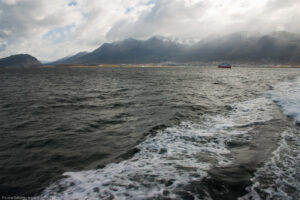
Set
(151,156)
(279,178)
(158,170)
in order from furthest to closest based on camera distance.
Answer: (151,156), (158,170), (279,178)

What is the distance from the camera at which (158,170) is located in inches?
249

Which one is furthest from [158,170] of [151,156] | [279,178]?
[279,178]

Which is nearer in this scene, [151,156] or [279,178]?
[279,178]

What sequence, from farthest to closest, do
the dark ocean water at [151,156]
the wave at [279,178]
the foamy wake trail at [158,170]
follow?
the dark ocean water at [151,156], the foamy wake trail at [158,170], the wave at [279,178]

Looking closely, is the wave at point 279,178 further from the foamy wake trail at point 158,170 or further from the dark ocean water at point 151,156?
the foamy wake trail at point 158,170

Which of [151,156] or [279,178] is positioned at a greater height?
[279,178]

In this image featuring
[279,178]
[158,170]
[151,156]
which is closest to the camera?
[279,178]

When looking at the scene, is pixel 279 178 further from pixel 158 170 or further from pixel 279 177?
pixel 158 170

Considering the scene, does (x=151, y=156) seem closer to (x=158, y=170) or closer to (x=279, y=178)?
(x=158, y=170)

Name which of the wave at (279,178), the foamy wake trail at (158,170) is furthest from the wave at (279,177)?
the foamy wake trail at (158,170)

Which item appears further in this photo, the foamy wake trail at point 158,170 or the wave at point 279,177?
the foamy wake trail at point 158,170

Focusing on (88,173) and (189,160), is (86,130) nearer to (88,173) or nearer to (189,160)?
(88,173)

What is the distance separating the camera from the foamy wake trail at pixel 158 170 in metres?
5.16

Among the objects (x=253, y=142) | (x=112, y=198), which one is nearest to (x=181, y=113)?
(x=253, y=142)
